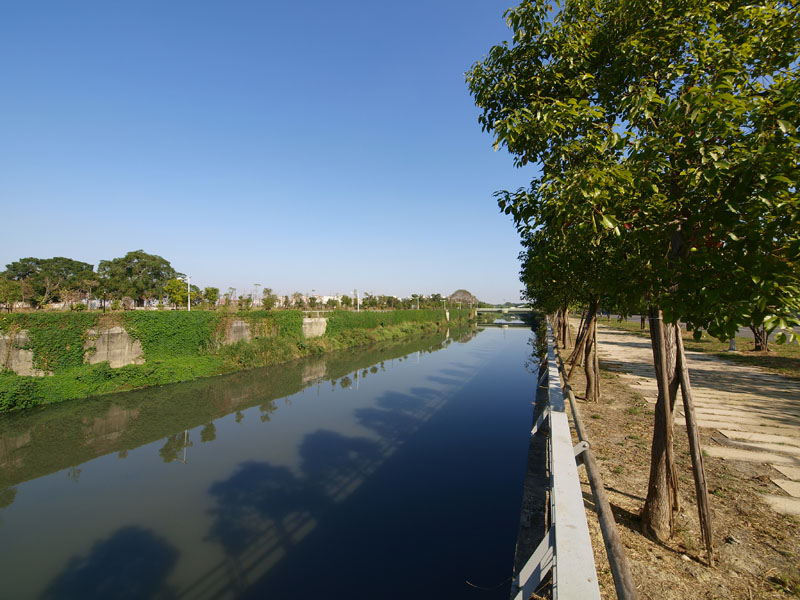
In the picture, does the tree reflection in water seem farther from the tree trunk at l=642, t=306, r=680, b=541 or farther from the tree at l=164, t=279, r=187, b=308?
the tree at l=164, t=279, r=187, b=308

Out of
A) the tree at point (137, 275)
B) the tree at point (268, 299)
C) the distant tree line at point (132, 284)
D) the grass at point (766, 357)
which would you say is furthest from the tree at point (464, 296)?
the grass at point (766, 357)

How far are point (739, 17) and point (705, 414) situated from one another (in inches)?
299

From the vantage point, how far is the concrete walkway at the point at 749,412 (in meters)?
5.18

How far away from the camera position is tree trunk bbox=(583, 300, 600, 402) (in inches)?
A: 336

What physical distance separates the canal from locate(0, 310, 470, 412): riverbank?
1.01 meters

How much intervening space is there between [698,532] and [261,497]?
6254mm

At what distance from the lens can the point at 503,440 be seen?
28.3ft

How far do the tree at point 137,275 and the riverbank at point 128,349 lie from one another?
41.4m

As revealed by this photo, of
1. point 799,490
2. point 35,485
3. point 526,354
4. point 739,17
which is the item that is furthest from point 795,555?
point 526,354

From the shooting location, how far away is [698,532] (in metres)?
3.67

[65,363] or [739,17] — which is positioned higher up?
[739,17]

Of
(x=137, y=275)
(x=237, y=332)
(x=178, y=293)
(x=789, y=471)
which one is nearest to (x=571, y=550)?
(x=789, y=471)

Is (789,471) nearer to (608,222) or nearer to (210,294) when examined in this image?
(608,222)

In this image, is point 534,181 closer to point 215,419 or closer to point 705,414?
point 705,414
